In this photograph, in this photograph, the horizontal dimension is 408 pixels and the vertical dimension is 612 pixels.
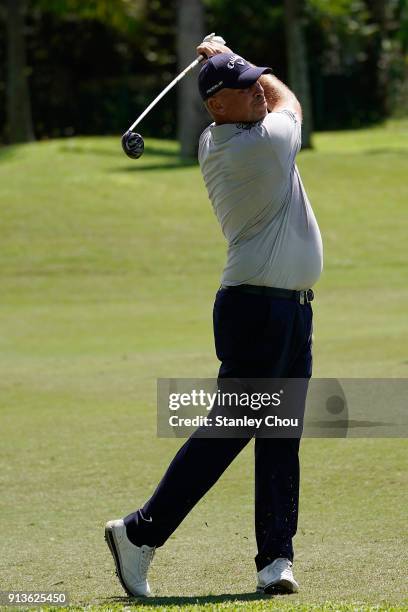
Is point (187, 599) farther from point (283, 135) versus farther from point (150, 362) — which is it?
point (150, 362)

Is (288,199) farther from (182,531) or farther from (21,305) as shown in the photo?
(21,305)

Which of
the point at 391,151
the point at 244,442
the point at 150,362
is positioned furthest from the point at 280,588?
the point at 391,151

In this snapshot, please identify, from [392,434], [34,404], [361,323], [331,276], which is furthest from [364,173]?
[392,434]

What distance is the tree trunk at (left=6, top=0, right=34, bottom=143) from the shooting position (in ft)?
112

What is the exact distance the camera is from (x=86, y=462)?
783 cm

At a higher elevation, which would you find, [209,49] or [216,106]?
[209,49]

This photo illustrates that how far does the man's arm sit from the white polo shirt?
0.14 metres

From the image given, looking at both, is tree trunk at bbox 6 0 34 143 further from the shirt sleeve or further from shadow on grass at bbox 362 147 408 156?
the shirt sleeve

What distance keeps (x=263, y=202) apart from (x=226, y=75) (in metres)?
0.50

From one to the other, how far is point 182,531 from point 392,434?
6.92 feet

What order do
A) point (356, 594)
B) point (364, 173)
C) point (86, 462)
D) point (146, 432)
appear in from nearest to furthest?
point (356, 594) < point (86, 462) < point (146, 432) < point (364, 173)

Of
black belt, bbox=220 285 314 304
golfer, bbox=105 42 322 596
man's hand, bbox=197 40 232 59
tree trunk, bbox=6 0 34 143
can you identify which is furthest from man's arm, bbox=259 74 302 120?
tree trunk, bbox=6 0 34 143

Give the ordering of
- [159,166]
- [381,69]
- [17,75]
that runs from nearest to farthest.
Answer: [159,166]
[17,75]
[381,69]

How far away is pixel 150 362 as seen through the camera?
12.4m
